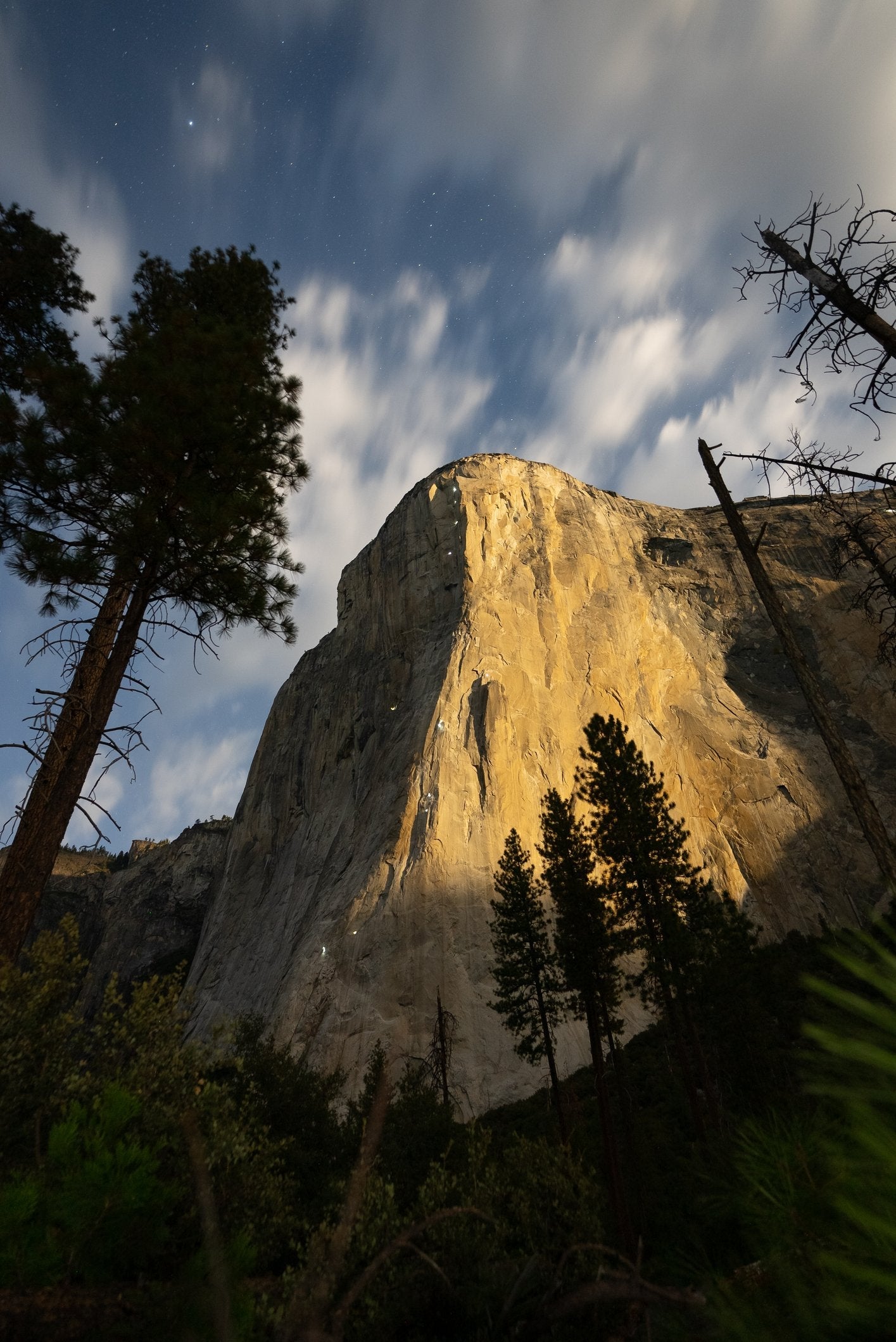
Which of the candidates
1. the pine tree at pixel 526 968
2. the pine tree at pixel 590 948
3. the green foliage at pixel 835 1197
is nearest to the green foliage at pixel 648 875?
the pine tree at pixel 590 948

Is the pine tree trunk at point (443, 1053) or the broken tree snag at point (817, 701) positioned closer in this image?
the broken tree snag at point (817, 701)

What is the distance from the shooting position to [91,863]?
68875 millimetres

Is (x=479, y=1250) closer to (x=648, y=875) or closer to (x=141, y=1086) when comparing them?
(x=141, y=1086)

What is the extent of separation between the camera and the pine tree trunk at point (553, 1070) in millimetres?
16234

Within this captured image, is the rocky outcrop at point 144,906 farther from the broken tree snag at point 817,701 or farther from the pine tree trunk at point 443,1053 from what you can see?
the broken tree snag at point 817,701

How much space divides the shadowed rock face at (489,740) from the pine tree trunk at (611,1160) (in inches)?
369

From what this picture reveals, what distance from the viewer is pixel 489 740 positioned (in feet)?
114

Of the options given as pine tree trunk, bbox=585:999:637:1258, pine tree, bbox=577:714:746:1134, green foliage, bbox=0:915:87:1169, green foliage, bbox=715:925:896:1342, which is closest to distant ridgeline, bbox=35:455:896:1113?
pine tree trunk, bbox=585:999:637:1258

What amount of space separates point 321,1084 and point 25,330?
22.0 metres

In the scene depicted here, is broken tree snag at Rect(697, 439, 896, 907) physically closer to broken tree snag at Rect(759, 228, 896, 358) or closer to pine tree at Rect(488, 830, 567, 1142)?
broken tree snag at Rect(759, 228, 896, 358)

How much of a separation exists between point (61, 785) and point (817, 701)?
1093 centimetres

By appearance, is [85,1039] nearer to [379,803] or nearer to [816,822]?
[379,803]

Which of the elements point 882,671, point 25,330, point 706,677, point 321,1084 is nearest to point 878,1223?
point 25,330

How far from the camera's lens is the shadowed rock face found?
27.9 meters
